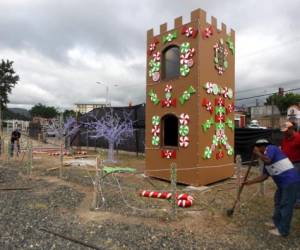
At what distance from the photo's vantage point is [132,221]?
6.05 m

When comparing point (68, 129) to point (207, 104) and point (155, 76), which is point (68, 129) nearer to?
point (155, 76)

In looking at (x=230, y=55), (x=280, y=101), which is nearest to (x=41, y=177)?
(x=230, y=55)

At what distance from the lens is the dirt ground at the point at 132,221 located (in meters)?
4.99

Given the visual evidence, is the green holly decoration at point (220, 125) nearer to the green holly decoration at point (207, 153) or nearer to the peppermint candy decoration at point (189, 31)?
the green holly decoration at point (207, 153)

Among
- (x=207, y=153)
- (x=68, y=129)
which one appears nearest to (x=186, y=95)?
(x=207, y=153)

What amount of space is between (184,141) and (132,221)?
4184 millimetres

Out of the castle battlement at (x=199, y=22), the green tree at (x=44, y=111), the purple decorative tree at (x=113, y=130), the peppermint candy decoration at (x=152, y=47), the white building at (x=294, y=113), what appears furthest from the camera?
the green tree at (x=44, y=111)

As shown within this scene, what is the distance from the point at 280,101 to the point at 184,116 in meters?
61.7

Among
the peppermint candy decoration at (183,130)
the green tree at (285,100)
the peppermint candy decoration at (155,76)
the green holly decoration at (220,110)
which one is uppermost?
the green tree at (285,100)

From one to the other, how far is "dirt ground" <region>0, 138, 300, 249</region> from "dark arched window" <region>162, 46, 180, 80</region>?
12.6 ft

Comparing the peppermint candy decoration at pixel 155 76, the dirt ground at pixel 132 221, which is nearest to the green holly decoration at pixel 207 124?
the dirt ground at pixel 132 221

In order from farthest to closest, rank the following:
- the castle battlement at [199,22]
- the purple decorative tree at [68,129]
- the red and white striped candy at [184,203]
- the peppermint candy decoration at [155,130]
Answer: the purple decorative tree at [68,129] → the peppermint candy decoration at [155,130] → the castle battlement at [199,22] → the red and white striped candy at [184,203]

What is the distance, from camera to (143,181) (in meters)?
10.6

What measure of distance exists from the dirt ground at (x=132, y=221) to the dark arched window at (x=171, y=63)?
384 cm
